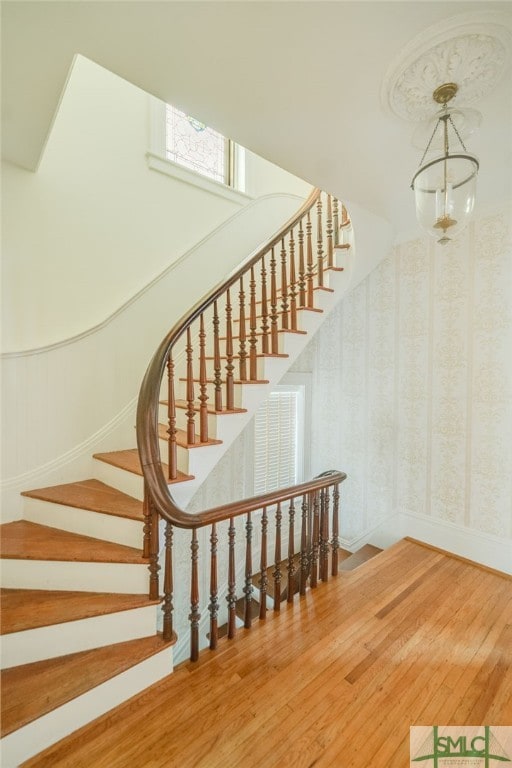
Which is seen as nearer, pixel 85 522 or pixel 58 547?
pixel 58 547

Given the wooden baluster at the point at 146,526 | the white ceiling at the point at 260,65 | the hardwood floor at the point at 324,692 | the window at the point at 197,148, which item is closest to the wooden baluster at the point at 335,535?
the hardwood floor at the point at 324,692

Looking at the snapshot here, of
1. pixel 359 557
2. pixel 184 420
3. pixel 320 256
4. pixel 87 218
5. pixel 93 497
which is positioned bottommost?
pixel 359 557

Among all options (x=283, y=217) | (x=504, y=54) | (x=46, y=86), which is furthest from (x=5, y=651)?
(x=283, y=217)

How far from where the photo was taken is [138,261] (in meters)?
2.85

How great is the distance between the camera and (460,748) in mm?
1234

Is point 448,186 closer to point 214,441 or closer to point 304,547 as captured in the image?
point 214,441

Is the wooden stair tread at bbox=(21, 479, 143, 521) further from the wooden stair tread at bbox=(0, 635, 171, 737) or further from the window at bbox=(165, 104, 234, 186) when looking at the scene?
the window at bbox=(165, 104, 234, 186)

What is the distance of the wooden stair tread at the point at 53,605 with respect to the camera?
1458mm

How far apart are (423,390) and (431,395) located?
8 centimetres

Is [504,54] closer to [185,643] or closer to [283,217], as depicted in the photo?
[283,217]

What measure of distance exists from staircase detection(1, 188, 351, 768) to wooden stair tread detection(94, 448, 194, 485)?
0.04 ft

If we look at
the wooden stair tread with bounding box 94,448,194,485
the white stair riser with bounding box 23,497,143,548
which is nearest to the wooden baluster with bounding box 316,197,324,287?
the wooden stair tread with bounding box 94,448,194,485

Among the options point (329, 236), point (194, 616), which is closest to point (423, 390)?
point (329, 236)

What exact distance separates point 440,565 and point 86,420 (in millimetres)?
2901
